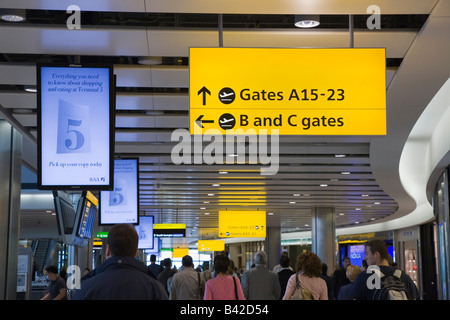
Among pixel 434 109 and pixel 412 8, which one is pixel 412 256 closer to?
pixel 434 109

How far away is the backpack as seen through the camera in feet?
18.7

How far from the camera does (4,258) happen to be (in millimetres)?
10641

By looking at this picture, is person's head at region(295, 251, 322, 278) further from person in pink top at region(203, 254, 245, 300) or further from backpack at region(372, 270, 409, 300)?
backpack at region(372, 270, 409, 300)

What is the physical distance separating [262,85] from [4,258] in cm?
632

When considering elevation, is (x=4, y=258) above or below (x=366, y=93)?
below

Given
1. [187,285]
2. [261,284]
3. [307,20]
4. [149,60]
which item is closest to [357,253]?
[187,285]

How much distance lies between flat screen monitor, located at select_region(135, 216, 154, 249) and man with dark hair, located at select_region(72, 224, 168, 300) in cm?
1817

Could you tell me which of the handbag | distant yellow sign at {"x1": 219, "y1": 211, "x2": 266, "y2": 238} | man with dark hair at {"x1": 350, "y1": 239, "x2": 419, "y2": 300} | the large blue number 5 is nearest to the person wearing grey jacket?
the handbag

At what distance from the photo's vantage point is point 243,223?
80.1 feet

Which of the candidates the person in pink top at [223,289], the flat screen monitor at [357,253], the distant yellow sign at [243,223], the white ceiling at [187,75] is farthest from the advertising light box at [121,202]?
the flat screen monitor at [357,253]

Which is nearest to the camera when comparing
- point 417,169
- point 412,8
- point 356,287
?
point 356,287

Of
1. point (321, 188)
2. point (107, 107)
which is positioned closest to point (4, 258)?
point (107, 107)

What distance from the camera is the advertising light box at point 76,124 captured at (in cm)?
634

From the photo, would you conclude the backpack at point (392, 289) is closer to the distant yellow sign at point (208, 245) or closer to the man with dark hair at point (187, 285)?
the man with dark hair at point (187, 285)
